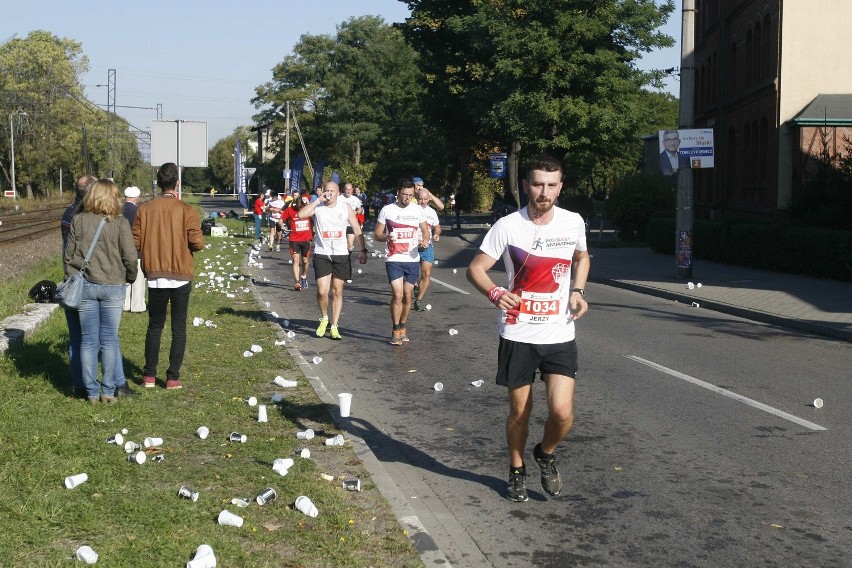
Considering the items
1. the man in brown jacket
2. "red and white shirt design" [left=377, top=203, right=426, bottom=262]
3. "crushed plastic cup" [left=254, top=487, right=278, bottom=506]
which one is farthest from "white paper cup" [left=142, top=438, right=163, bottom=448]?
"red and white shirt design" [left=377, top=203, right=426, bottom=262]

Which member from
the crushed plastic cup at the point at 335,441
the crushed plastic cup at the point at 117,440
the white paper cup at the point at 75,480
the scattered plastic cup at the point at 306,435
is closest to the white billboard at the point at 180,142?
the scattered plastic cup at the point at 306,435

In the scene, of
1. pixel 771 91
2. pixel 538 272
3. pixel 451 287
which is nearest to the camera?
pixel 538 272

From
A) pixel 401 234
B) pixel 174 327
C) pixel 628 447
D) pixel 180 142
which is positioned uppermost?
pixel 180 142

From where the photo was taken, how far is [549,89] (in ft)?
130

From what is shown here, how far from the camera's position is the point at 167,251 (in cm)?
932

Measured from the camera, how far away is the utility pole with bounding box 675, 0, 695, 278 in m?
21.1

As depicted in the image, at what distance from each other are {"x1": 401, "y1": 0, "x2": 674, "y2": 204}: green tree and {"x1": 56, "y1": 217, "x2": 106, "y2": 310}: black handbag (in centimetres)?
3161

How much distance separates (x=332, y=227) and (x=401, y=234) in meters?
0.92

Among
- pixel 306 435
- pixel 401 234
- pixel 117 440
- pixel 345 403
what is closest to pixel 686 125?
pixel 401 234

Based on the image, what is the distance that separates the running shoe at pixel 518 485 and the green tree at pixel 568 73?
33515 millimetres

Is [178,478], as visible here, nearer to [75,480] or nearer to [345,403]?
[75,480]

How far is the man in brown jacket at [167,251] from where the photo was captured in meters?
9.32

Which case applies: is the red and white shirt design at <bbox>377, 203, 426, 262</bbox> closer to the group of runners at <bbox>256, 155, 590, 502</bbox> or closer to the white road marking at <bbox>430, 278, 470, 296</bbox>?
the white road marking at <bbox>430, 278, 470, 296</bbox>

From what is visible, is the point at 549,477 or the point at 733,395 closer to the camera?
the point at 549,477
